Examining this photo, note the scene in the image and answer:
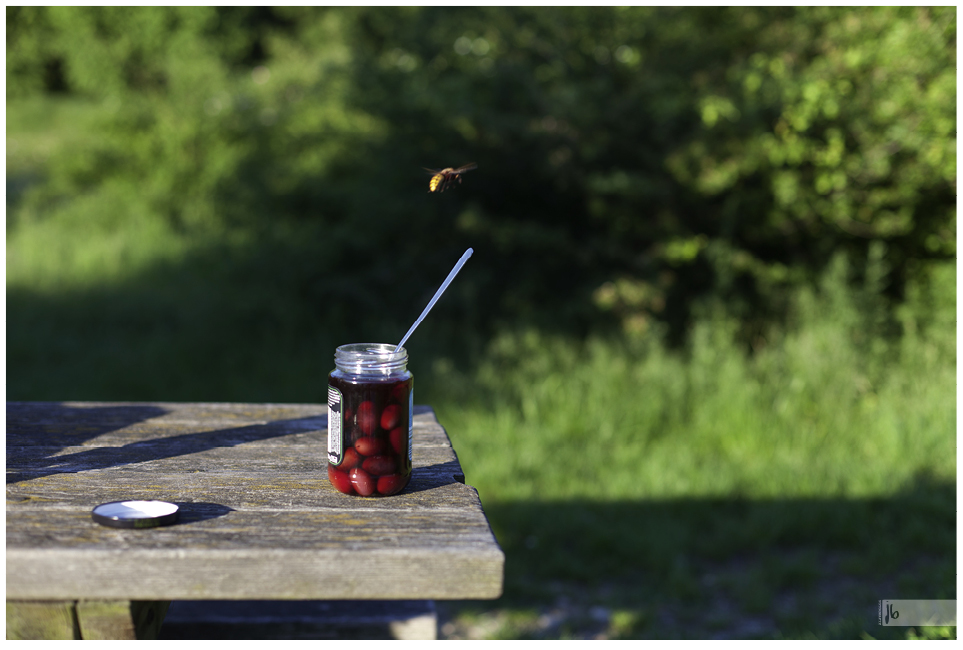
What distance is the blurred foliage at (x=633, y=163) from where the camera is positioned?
4.88 meters

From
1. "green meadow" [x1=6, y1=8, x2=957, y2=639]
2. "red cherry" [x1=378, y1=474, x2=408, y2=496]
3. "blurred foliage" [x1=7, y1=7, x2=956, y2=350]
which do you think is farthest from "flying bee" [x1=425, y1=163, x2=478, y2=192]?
"blurred foliage" [x1=7, y1=7, x2=956, y2=350]

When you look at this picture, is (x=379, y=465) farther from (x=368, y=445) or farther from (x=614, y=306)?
(x=614, y=306)

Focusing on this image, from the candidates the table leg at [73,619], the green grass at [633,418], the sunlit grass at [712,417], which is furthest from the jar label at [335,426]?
the sunlit grass at [712,417]

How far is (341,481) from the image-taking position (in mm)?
1499

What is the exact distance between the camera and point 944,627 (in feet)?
8.47

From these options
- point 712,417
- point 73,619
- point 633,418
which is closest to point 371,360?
point 73,619

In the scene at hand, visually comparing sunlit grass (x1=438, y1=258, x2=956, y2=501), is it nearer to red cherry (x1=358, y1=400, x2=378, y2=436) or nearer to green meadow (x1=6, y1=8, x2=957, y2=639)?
green meadow (x1=6, y1=8, x2=957, y2=639)

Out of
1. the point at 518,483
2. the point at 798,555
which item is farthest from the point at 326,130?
the point at 798,555

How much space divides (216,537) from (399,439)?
0.35 meters

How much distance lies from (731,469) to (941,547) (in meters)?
0.90

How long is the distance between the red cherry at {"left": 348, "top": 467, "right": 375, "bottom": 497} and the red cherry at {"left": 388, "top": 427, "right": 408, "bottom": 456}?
0.23 ft

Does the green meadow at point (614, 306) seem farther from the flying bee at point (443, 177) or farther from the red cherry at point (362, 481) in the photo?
the flying bee at point (443, 177)

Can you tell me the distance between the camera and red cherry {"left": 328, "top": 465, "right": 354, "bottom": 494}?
1491 millimetres

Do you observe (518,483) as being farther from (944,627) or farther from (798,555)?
(944,627)
